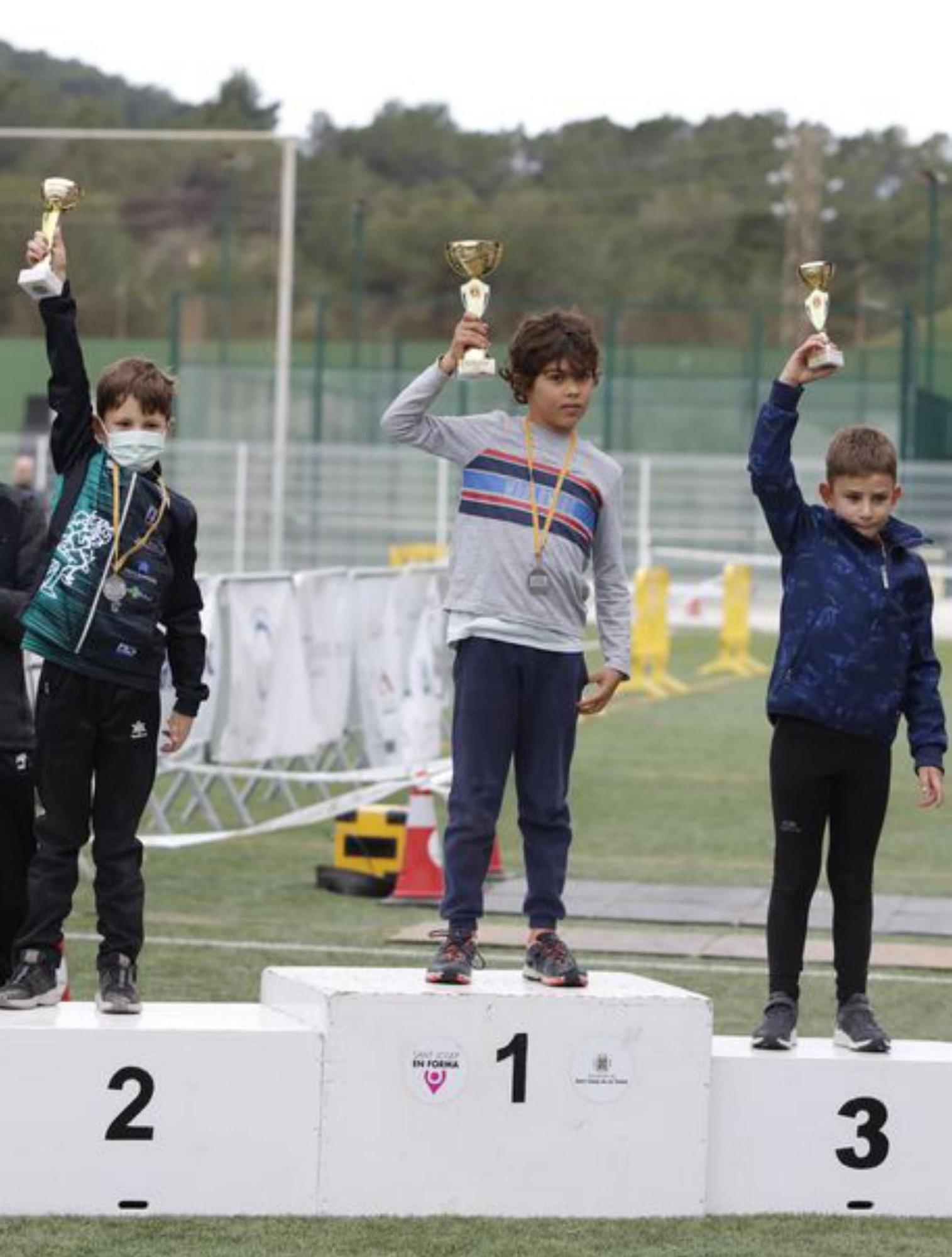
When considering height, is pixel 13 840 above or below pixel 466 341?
below

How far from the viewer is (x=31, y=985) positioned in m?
6.91

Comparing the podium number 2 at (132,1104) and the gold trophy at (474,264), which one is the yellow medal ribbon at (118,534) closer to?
the gold trophy at (474,264)

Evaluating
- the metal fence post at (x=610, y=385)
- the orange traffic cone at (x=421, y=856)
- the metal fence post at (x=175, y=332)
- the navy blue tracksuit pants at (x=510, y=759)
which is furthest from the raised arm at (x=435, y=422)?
the metal fence post at (x=610, y=385)

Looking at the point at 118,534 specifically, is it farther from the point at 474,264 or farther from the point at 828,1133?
the point at 828,1133

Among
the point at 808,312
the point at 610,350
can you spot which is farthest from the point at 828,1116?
the point at 610,350

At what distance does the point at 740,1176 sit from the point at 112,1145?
141 cm

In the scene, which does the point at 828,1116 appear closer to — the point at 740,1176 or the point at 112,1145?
the point at 740,1176

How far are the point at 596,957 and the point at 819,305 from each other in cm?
443

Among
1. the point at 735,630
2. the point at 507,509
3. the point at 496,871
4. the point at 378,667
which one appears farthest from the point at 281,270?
the point at 507,509

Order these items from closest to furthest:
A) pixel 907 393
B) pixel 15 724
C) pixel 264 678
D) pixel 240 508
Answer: pixel 15 724 → pixel 264 678 → pixel 240 508 → pixel 907 393

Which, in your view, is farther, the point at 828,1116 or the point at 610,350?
the point at 610,350

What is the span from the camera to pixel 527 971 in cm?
708

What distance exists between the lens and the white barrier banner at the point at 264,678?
14.6 m

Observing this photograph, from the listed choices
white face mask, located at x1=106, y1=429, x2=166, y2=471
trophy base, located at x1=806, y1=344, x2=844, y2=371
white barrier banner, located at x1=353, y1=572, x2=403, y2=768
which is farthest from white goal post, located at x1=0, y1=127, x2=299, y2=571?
trophy base, located at x1=806, y1=344, x2=844, y2=371
